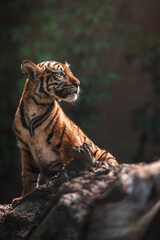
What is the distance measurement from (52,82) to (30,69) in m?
0.23

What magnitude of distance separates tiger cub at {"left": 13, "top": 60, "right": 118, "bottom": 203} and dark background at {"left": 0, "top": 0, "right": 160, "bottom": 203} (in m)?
4.03

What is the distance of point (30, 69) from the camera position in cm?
375

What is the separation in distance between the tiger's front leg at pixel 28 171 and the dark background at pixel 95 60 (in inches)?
158

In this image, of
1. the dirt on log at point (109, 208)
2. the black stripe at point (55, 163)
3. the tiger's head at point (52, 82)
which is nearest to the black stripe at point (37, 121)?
the tiger's head at point (52, 82)

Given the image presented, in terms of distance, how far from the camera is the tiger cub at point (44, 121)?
3.73 meters

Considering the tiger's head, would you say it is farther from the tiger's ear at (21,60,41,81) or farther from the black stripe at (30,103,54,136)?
the black stripe at (30,103,54,136)

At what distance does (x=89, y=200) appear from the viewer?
7.23 feet

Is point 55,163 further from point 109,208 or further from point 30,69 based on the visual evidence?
point 109,208

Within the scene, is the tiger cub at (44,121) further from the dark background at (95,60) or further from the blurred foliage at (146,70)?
the blurred foliage at (146,70)

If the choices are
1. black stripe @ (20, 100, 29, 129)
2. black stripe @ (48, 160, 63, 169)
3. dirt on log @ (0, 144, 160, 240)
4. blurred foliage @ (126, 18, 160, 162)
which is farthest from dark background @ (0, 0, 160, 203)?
dirt on log @ (0, 144, 160, 240)

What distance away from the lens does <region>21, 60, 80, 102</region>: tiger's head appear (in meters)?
3.75

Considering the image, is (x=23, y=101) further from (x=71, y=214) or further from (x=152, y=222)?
(x=152, y=222)

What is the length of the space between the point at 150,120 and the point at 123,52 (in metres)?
2.55

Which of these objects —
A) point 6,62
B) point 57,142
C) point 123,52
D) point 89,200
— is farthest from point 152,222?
point 123,52
